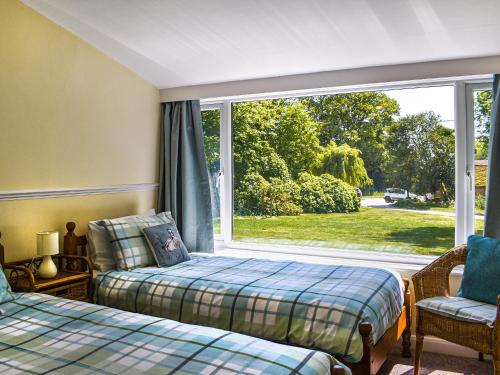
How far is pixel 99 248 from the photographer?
332 centimetres

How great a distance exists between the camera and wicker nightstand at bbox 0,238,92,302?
2781 millimetres

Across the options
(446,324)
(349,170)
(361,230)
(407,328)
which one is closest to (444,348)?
(407,328)

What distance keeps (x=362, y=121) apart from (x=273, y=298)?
1.97m

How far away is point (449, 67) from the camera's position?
126 inches

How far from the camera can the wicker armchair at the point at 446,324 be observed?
7.95 feet

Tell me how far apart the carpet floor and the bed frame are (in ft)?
0.35

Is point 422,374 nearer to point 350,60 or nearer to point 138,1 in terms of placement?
point 350,60

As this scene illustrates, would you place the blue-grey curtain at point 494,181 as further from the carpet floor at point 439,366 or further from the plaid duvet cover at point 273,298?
the carpet floor at point 439,366

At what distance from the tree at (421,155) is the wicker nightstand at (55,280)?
99.8 inches

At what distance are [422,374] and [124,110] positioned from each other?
314cm

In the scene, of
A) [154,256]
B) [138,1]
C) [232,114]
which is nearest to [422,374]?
[154,256]

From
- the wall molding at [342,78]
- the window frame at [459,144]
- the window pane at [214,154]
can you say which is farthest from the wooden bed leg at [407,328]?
the window pane at [214,154]

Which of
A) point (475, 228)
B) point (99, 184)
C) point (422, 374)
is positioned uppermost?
point (99, 184)

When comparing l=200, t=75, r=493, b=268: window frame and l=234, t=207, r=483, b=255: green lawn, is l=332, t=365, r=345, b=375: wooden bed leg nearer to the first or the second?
l=200, t=75, r=493, b=268: window frame
